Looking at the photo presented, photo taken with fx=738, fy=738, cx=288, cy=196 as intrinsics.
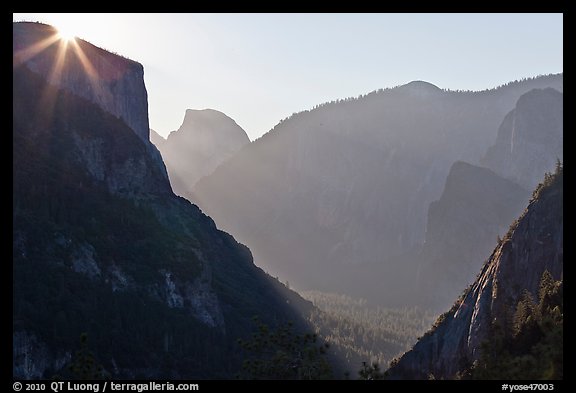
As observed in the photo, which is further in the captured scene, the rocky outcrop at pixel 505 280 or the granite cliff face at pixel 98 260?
the granite cliff face at pixel 98 260

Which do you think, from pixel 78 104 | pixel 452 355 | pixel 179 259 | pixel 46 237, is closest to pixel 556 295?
pixel 452 355

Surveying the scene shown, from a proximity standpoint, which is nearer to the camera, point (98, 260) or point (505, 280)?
point (505, 280)

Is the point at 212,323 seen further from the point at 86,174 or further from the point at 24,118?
the point at 24,118

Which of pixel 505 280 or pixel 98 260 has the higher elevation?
pixel 98 260

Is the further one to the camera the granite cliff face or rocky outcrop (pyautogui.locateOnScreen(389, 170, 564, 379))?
the granite cliff face
